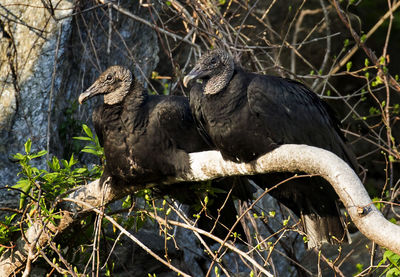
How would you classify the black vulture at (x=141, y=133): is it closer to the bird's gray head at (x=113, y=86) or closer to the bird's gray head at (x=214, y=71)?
the bird's gray head at (x=113, y=86)

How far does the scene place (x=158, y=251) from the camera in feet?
14.2

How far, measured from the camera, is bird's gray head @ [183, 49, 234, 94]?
307 cm

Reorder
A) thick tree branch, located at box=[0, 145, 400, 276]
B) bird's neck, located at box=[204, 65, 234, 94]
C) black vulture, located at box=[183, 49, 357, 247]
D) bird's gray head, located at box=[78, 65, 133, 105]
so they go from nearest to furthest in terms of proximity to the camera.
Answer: thick tree branch, located at box=[0, 145, 400, 276] < black vulture, located at box=[183, 49, 357, 247] < bird's neck, located at box=[204, 65, 234, 94] < bird's gray head, located at box=[78, 65, 133, 105]

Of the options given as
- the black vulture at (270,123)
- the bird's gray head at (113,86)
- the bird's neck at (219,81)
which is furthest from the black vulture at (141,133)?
the bird's neck at (219,81)

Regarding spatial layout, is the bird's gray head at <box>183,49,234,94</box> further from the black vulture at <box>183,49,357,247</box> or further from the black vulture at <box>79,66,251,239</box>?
the black vulture at <box>79,66,251,239</box>

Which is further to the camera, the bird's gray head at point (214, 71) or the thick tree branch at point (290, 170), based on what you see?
the bird's gray head at point (214, 71)

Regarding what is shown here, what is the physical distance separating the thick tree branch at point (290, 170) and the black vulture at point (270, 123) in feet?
0.27

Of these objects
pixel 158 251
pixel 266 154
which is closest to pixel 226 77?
pixel 266 154

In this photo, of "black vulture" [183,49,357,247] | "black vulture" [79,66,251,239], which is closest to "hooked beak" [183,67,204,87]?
"black vulture" [183,49,357,247]

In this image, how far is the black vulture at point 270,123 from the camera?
116 inches

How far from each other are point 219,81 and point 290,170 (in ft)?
2.14

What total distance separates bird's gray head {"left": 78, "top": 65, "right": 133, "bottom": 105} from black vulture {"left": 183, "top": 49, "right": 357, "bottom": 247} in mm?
370

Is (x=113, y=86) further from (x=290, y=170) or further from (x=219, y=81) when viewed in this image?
(x=290, y=170)

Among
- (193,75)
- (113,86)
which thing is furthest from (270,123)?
(113,86)
